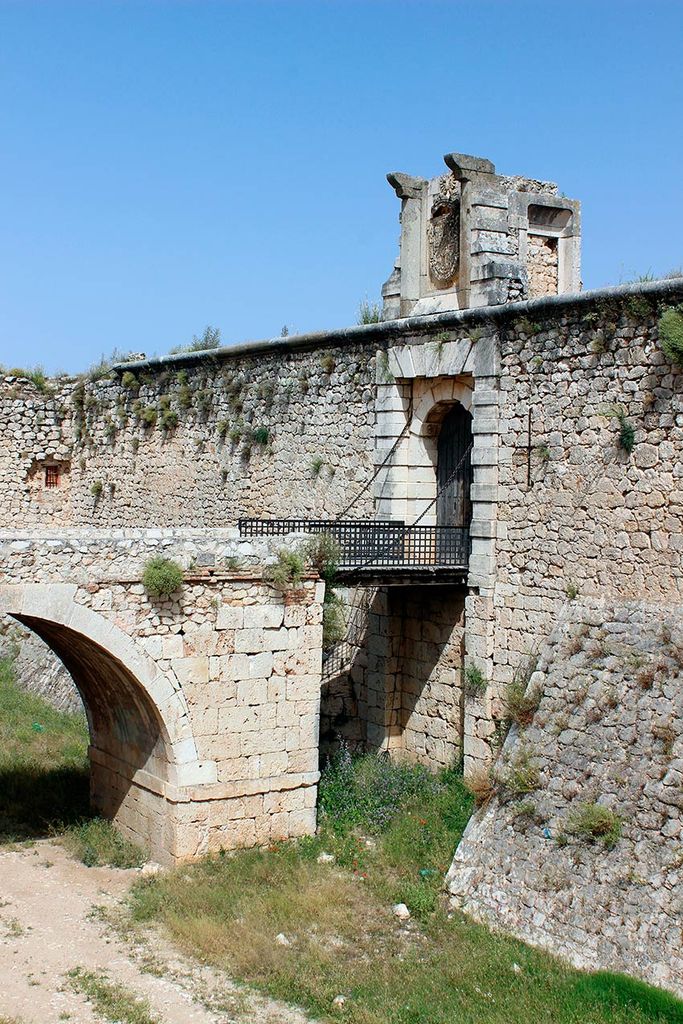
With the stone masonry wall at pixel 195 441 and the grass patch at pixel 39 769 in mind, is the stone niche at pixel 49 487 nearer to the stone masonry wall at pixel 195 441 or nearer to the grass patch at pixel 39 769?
the stone masonry wall at pixel 195 441

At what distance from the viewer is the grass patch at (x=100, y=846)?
12977 millimetres

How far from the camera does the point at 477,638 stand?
14008mm

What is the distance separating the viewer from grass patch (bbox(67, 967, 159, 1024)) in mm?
9578

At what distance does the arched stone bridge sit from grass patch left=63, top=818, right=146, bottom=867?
0.17m

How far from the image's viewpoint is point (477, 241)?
14.5 m

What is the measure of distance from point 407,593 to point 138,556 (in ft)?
14.1

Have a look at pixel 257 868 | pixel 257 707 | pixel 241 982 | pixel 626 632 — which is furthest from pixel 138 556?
pixel 626 632

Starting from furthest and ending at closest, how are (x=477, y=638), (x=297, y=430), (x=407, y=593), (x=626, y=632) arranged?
(x=297, y=430), (x=407, y=593), (x=477, y=638), (x=626, y=632)

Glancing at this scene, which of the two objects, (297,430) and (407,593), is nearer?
(407,593)

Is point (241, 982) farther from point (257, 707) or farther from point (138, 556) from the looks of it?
point (138, 556)

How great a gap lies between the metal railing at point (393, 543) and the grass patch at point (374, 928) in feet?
8.39

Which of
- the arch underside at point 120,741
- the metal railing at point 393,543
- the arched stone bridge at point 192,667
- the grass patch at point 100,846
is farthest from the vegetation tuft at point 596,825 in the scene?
the grass patch at point 100,846

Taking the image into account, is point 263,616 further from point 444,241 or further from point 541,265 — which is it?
point 541,265

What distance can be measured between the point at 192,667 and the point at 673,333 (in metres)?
5.93
